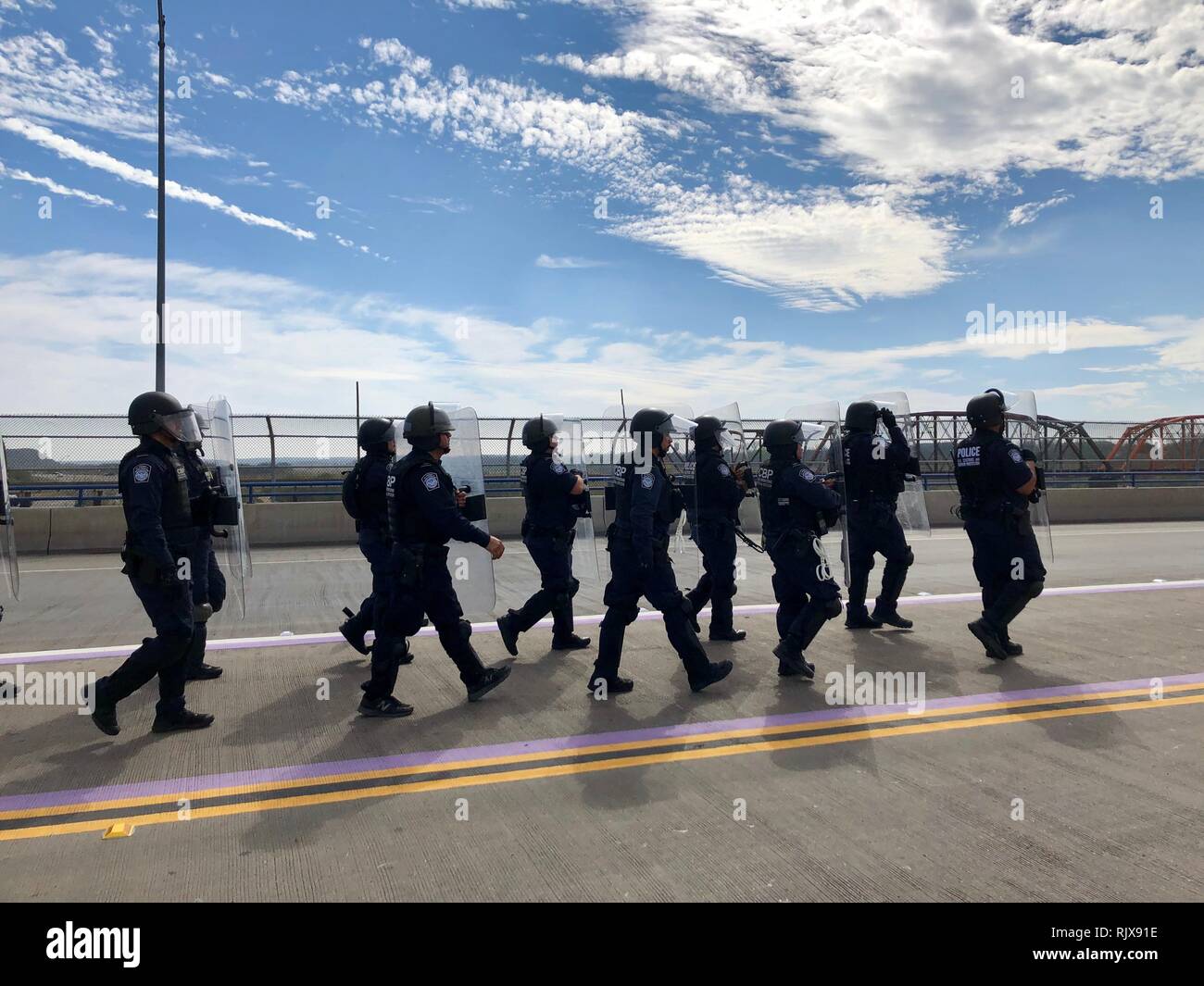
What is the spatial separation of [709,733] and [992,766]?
1.49 m

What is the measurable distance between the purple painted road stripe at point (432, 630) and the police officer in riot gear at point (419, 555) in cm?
230

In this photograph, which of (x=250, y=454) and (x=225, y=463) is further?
(x=250, y=454)

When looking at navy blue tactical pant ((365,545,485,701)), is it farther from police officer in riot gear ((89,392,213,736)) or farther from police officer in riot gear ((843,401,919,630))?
police officer in riot gear ((843,401,919,630))

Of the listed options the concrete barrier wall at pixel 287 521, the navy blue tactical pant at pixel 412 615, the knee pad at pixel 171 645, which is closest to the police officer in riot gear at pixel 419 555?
the navy blue tactical pant at pixel 412 615

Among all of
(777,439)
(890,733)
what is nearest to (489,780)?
(890,733)

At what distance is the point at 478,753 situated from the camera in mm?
4695

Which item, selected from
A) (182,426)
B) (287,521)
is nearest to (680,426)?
(182,426)

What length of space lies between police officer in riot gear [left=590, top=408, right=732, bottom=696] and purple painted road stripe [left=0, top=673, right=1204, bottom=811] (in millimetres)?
645

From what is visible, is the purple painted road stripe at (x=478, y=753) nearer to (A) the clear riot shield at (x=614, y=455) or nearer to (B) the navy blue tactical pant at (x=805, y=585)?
(B) the navy blue tactical pant at (x=805, y=585)

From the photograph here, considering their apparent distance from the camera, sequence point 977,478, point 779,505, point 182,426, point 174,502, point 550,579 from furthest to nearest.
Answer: point 550,579 < point 977,478 < point 779,505 < point 182,426 < point 174,502

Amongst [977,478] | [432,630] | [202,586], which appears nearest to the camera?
[202,586]

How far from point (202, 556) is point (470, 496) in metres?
1.90

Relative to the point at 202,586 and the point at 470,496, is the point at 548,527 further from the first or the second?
the point at 202,586

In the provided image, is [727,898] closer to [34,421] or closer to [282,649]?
[282,649]
